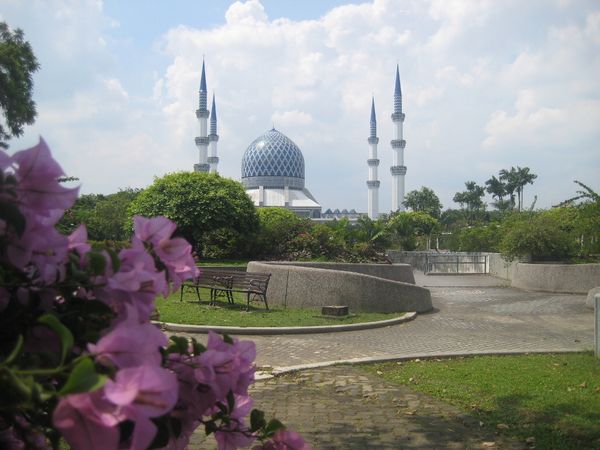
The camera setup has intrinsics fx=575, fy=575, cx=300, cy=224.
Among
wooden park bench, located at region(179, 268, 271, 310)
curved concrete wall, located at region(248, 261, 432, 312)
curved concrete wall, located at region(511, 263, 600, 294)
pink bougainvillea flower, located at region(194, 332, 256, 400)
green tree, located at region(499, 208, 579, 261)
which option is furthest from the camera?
green tree, located at region(499, 208, 579, 261)

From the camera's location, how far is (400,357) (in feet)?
26.0

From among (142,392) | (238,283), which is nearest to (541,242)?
(238,283)

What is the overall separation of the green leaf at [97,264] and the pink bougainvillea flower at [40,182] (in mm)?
129

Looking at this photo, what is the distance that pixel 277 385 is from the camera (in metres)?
6.42

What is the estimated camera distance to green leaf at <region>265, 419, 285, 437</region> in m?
1.53

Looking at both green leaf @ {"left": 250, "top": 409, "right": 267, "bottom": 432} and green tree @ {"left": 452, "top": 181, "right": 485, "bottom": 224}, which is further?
green tree @ {"left": 452, "top": 181, "right": 485, "bottom": 224}

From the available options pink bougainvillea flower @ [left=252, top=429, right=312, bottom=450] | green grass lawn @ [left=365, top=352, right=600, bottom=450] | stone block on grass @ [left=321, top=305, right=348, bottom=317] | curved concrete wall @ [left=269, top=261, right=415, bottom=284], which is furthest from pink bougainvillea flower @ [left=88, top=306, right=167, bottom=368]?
curved concrete wall @ [left=269, top=261, right=415, bottom=284]

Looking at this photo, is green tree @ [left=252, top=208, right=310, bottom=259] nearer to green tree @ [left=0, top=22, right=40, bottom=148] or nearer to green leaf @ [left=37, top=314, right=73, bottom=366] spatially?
green tree @ [left=0, top=22, right=40, bottom=148]

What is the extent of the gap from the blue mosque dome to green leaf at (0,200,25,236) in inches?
3227

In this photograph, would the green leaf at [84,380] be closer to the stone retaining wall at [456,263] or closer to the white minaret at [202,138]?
the stone retaining wall at [456,263]

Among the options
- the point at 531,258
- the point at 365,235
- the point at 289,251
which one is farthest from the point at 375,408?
the point at 365,235

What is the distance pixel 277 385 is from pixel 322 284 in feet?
20.7

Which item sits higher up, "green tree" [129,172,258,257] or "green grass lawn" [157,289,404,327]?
"green tree" [129,172,258,257]

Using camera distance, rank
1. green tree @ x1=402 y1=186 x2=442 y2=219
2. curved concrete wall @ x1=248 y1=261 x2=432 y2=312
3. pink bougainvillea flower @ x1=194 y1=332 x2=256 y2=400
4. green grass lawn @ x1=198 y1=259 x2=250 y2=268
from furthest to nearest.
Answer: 1. green tree @ x1=402 y1=186 x2=442 y2=219
2. green grass lawn @ x1=198 y1=259 x2=250 y2=268
3. curved concrete wall @ x1=248 y1=261 x2=432 y2=312
4. pink bougainvillea flower @ x1=194 y1=332 x2=256 y2=400
